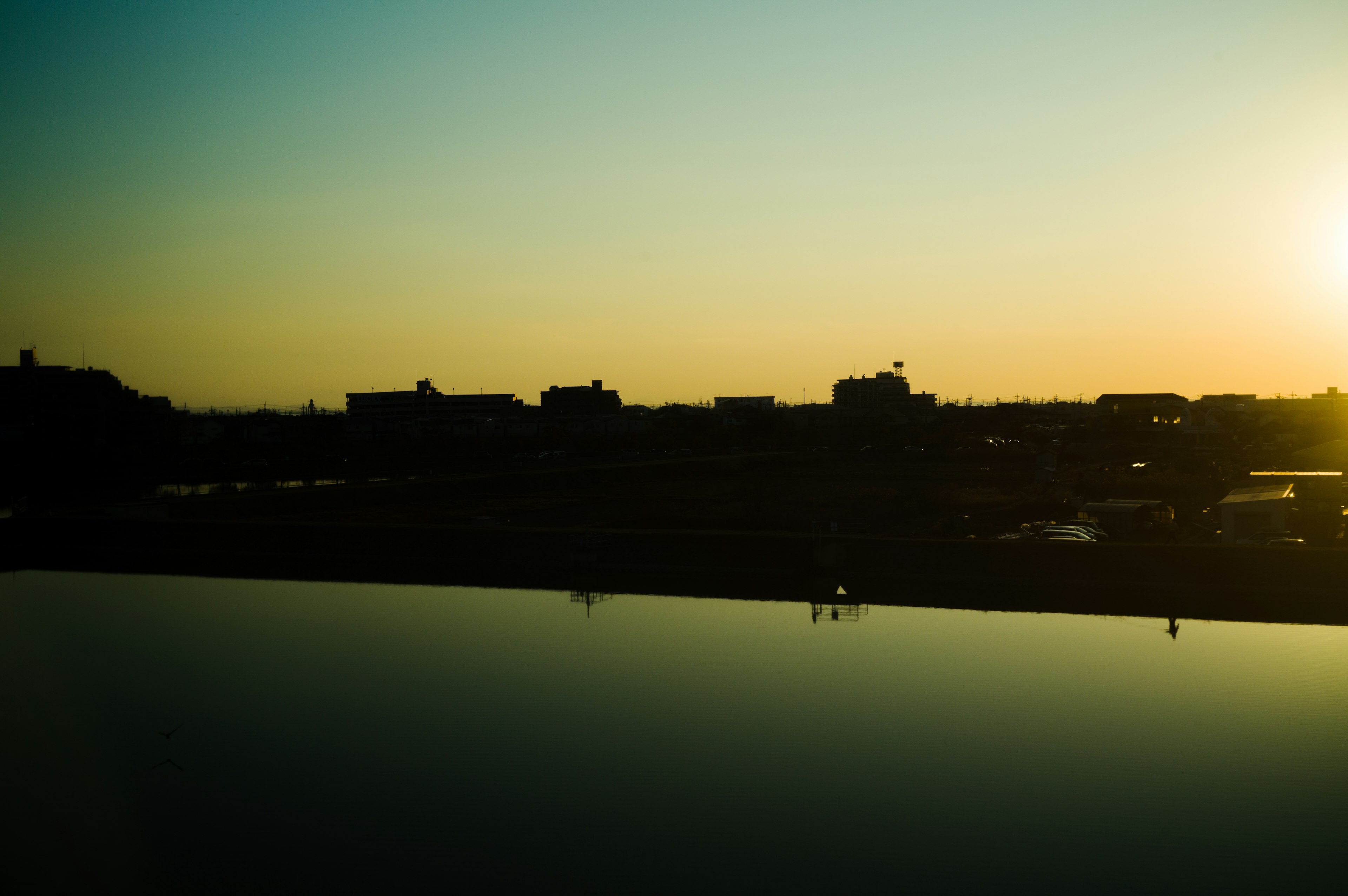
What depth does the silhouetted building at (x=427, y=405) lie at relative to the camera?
146625mm

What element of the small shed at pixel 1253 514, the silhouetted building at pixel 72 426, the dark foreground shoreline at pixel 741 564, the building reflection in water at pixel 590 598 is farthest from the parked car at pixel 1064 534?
the silhouetted building at pixel 72 426

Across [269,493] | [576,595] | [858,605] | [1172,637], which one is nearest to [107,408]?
[269,493]

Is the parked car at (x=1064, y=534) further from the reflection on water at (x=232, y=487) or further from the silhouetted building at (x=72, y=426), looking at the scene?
the silhouetted building at (x=72, y=426)

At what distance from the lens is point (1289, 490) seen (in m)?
26.9

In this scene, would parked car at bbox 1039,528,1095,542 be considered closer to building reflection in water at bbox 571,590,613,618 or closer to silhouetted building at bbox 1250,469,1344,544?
silhouetted building at bbox 1250,469,1344,544

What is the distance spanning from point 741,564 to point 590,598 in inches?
165

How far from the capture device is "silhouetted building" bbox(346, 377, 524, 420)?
5773 inches

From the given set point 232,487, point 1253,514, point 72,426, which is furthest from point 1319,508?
point 72,426

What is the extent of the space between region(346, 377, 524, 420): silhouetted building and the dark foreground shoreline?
11629cm

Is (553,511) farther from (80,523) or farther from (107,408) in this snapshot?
(107,408)

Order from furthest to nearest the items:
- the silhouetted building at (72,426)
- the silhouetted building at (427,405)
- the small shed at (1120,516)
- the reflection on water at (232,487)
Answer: the silhouetted building at (427,405), the silhouetted building at (72,426), the reflection on water at (232,487), the small shed at (1120,516)

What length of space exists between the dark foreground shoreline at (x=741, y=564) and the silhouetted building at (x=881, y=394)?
128m

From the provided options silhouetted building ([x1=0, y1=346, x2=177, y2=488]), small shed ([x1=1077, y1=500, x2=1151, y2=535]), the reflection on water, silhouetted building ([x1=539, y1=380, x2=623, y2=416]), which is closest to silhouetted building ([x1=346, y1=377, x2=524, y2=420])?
silhouetted building ([x1=539, y1=380, x2=623, y2=416])

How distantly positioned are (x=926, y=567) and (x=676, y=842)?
1429 cm
